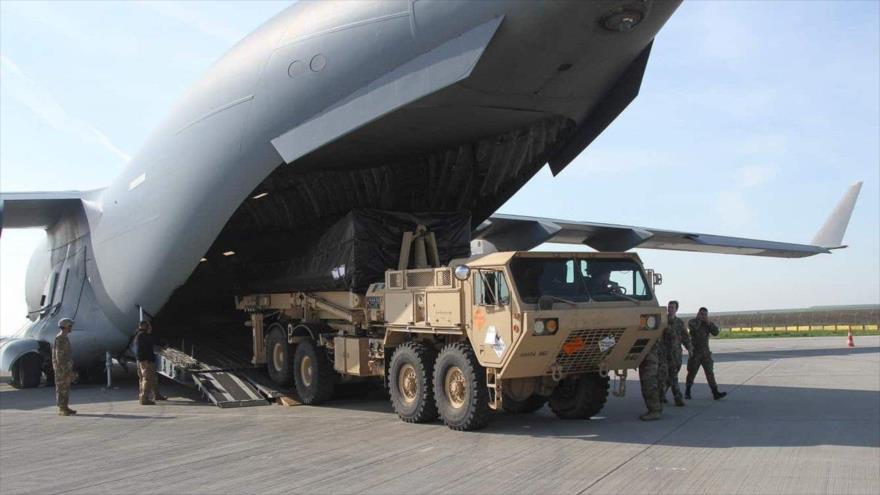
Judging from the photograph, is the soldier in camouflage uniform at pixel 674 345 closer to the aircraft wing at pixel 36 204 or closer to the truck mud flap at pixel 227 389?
the truck mud flap at pixel 227 389

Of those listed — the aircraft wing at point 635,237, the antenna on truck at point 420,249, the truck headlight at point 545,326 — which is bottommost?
the truck headlight at point 545,326

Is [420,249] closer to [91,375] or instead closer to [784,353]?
[91,375]

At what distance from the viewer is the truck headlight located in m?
7.85

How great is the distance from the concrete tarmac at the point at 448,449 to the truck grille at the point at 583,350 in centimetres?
74

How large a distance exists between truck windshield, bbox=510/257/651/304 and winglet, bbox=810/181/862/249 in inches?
635

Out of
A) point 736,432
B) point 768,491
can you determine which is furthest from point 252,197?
point 768,491

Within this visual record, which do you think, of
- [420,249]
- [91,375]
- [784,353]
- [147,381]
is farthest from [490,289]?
[784,353]

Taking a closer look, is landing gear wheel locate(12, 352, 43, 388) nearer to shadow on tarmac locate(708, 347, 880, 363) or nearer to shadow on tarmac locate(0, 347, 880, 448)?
shadow on tarmac locate(0, 347, 880, 448)

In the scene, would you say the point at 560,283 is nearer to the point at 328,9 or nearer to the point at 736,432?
the point at 736,432

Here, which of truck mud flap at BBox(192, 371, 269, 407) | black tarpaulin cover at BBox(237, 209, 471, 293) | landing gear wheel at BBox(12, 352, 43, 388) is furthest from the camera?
landing gear wheel at BBox(12, 352, 43, 388)

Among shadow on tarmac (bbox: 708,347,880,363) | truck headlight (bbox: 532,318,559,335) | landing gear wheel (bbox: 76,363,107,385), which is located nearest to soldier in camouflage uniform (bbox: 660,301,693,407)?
truck headlight (bbox: 532,318,559,335)

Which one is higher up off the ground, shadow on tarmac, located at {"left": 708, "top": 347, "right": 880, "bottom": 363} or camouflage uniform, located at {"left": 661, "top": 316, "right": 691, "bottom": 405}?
camouflage uniform, located at {"left": 661, "top": 316, "right": 691, "bottom": 405}

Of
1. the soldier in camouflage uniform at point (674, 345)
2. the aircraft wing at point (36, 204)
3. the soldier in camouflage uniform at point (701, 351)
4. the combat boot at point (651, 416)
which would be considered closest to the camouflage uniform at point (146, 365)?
the aircraft wing at point (36, 204)

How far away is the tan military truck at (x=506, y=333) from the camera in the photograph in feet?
26.6
